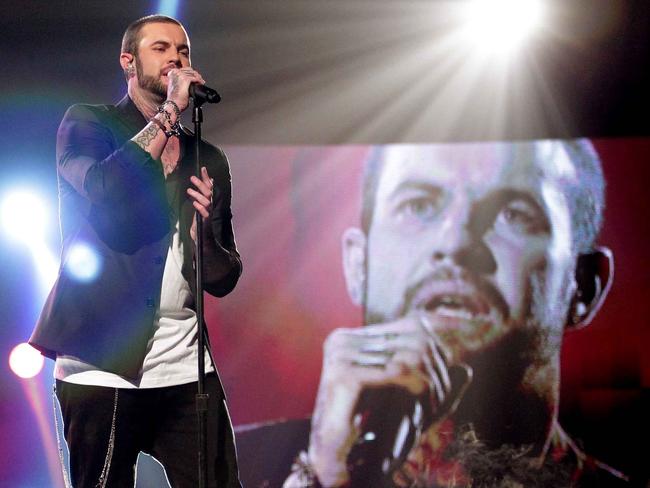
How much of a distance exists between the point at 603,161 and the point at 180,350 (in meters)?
2.46

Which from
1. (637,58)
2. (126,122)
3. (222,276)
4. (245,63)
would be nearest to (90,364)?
(222,276)

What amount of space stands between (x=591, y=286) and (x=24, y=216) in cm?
252

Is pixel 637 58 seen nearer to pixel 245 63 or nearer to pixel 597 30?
pixel 597 30

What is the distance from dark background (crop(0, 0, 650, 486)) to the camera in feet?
11.7

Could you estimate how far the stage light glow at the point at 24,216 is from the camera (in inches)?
142

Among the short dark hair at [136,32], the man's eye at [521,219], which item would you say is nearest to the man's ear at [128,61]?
the short dark hair at [136,32]

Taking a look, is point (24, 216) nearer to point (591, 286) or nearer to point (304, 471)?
point (304, 471)

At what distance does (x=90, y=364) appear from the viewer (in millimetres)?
1765

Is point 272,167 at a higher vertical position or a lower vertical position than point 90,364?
higher

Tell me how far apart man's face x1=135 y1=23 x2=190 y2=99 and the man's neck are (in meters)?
0.01

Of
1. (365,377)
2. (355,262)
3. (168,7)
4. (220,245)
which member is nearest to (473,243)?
(355,262)

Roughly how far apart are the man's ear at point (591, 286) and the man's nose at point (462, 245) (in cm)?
38

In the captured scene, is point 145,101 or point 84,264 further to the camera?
point 145,101

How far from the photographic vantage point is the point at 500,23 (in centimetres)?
369
